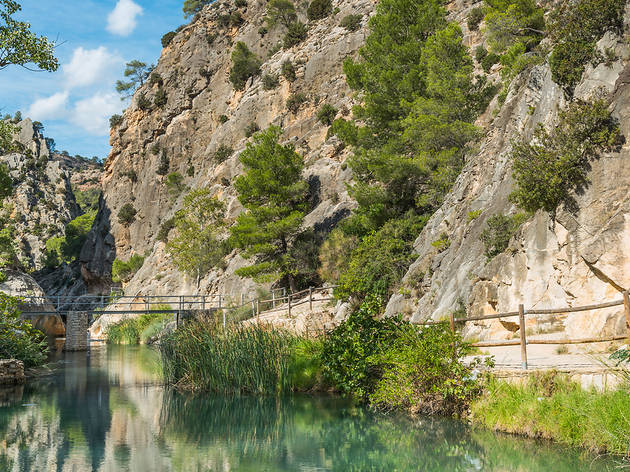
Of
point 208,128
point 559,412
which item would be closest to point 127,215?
point 208,128

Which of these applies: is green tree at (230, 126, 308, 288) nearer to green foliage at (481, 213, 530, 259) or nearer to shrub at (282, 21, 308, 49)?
green foliage at (481, 213, 530, 259)

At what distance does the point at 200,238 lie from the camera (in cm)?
4800

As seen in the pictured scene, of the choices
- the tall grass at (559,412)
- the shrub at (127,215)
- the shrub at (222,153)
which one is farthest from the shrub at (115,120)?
the tall grass at (559,412)

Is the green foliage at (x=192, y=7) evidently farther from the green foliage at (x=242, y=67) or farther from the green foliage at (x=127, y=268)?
the green foliage at (x=127, y=268)

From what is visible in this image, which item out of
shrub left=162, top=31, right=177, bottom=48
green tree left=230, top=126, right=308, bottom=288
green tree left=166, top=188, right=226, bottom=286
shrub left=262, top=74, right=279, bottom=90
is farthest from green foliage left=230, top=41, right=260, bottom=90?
green tree left=230, top=126, right=308, bottom=288

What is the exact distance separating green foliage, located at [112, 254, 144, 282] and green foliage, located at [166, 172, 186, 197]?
8.43 m

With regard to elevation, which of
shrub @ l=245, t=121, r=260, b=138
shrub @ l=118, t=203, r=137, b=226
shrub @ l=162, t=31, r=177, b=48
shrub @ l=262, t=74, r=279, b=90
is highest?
shrub @ l=162, t=31, r=177, b=48

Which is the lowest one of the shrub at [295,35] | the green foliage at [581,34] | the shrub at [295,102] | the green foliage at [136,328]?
the green foliage at [136,328]

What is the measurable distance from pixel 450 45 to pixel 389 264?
40.2ft

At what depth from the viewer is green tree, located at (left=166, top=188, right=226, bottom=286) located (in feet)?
157

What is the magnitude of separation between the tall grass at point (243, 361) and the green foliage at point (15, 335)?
17.1ft

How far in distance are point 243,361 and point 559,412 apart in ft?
30.9

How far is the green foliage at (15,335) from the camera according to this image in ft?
56.4

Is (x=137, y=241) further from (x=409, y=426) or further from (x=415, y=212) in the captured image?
(x=409, y=426)
